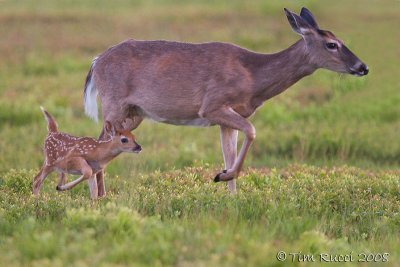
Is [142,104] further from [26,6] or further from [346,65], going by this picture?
[26,6]

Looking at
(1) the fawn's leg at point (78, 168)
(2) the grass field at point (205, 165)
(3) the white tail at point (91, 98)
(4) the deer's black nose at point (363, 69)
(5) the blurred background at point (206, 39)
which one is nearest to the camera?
(2) the grass field at point (205, 165)

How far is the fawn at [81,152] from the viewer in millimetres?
9352

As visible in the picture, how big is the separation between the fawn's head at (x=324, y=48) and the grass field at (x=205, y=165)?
135cm

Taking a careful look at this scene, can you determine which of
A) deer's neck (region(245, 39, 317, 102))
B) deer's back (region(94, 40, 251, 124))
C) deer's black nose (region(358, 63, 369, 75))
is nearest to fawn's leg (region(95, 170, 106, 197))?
deer's back (region(94, 40, 251, 124))

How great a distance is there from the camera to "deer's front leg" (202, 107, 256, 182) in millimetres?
8938

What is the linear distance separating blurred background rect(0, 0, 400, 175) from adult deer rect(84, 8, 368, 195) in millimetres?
729

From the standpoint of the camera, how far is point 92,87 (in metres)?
10.2

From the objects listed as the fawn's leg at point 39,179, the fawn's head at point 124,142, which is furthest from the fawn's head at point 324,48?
the fawn's leg at point 39,179

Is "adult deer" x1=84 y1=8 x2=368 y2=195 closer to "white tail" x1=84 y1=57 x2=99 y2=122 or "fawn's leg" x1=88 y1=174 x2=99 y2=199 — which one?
"white tail" x1=84 y1=57 x2=99 y2=122

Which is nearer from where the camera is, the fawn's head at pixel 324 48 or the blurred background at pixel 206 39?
the fawn's head at pixel 324 48

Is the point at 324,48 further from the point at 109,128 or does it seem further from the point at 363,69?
the point at 109,128

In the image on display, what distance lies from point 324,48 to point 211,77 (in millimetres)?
1245

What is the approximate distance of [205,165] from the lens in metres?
11.3

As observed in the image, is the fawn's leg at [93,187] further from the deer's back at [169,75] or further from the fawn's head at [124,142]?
the deer's back at [169,75]
